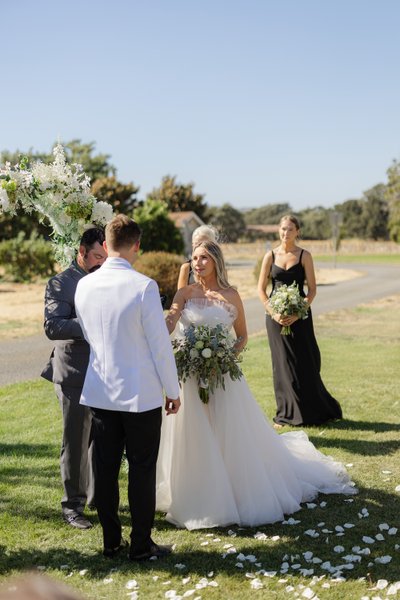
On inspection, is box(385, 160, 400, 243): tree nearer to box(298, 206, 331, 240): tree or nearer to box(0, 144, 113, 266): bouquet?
box(298, 206, 331, 240): tree

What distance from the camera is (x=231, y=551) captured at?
4984mm

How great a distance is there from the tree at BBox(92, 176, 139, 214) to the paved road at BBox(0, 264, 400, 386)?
1846 centimetres

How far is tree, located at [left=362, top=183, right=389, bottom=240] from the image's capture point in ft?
297

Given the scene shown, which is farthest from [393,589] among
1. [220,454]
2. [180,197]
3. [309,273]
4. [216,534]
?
[180,197]

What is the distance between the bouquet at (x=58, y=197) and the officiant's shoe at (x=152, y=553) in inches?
106

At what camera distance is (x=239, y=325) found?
618 centimetres

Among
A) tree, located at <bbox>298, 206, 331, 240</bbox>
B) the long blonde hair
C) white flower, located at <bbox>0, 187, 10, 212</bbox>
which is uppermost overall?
tree, located at <bbox>298, 206, 331, 240</bbox>

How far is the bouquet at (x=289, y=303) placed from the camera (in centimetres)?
809

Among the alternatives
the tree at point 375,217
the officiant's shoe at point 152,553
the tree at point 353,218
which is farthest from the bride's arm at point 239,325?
Result: the tree at point 353,218

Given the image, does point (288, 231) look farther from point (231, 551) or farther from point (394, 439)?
point (231, 551)

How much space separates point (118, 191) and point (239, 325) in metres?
43.8

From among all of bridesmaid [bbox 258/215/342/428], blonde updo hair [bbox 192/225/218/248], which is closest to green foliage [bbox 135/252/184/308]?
bridesmaid [bbox 258/215/342/428]

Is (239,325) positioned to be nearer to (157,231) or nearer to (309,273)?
(309,273)

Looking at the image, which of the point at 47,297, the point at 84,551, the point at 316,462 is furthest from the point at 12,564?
the point at 316,462
